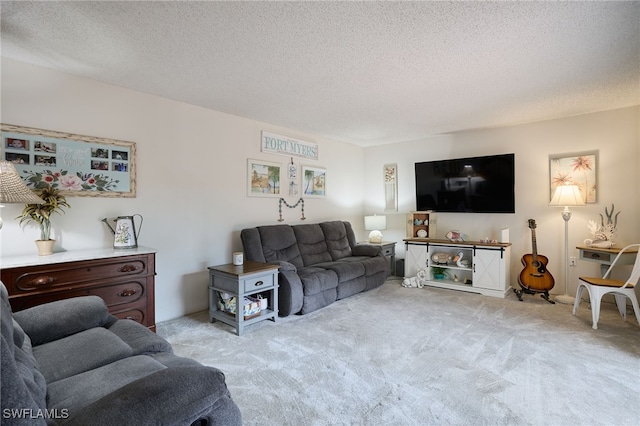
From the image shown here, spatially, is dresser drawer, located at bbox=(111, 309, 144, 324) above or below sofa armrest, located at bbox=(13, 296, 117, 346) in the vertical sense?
below

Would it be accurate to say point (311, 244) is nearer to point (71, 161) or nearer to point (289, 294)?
point (289, 294)

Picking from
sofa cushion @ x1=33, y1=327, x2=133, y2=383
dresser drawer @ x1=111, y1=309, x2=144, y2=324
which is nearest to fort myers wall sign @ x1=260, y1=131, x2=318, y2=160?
dresser drawer @ x1=111, y1=309, x2=144, y2=324

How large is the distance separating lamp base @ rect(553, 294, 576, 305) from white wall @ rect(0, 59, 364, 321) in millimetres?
3732

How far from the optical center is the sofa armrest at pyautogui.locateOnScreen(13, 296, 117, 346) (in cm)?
167

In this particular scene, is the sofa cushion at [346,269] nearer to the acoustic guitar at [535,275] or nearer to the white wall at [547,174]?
the white wall at [547,174]

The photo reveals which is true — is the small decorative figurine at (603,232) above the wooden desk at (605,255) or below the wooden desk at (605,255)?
above

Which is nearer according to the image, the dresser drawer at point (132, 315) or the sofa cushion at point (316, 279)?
the dresser drawer at point (132, 315)

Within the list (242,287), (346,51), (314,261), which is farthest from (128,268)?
(346,51)

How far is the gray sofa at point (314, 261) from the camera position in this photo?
3.46m

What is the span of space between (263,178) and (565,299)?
166 inches

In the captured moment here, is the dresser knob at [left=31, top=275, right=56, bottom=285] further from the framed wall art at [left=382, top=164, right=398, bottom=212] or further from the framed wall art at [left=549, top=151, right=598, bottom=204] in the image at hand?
the framed wall art at [left=549, top=151, right=598, bottom=204]

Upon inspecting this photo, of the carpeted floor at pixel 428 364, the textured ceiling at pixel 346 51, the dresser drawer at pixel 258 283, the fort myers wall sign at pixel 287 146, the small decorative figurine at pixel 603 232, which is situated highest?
the textured ceiling at pixel 346 51

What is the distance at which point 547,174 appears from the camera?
4277 mm

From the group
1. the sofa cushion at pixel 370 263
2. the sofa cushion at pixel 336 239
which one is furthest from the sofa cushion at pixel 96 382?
the sofa cushion at pixel 336 239
